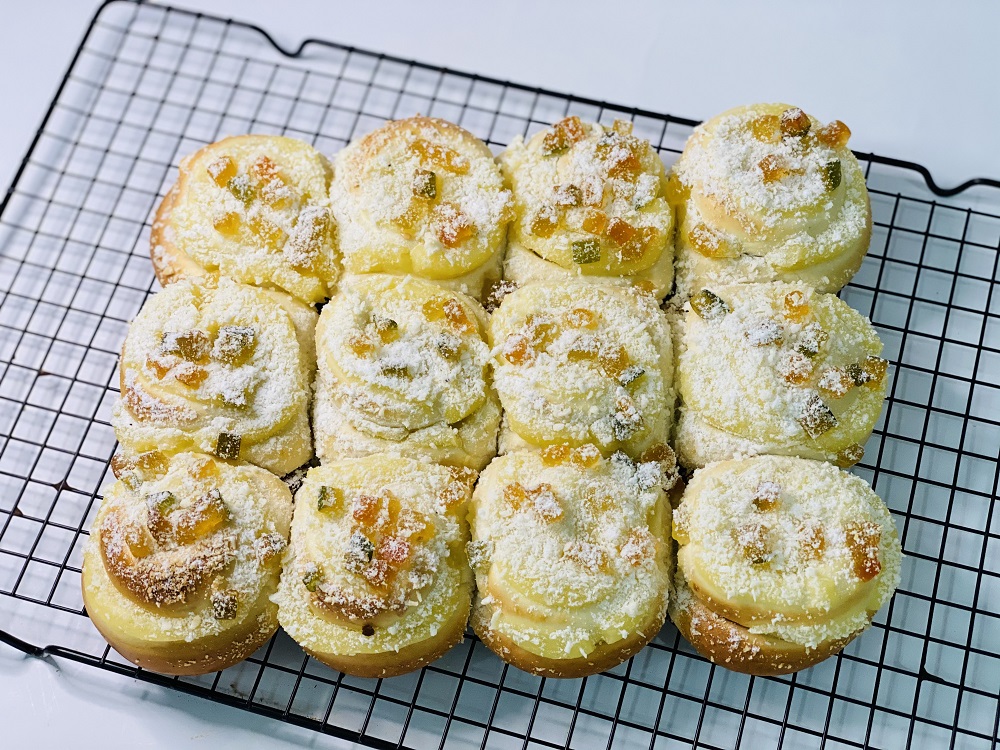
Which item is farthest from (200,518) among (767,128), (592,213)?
(767,128)

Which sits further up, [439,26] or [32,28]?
[439,26]

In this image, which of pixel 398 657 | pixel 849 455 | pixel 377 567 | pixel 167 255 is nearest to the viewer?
pixel 377 567

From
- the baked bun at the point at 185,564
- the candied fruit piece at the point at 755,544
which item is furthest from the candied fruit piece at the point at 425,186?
the candied fruit piece at the point at 755,544

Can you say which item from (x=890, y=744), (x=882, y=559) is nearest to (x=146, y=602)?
(x=882, y=559)

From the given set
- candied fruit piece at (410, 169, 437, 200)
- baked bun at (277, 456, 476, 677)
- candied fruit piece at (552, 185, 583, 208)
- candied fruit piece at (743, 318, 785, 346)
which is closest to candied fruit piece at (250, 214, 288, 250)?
candied fruit piece at (410, 169, 437, 200)

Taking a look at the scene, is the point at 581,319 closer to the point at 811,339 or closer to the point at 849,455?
the point at 811,339

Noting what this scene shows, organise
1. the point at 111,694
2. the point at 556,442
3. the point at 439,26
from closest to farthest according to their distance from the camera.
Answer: the point at 556,442 → the point at 111,694 → the point at 439,26

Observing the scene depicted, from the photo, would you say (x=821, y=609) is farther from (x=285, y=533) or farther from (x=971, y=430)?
(x=285, y=533)
